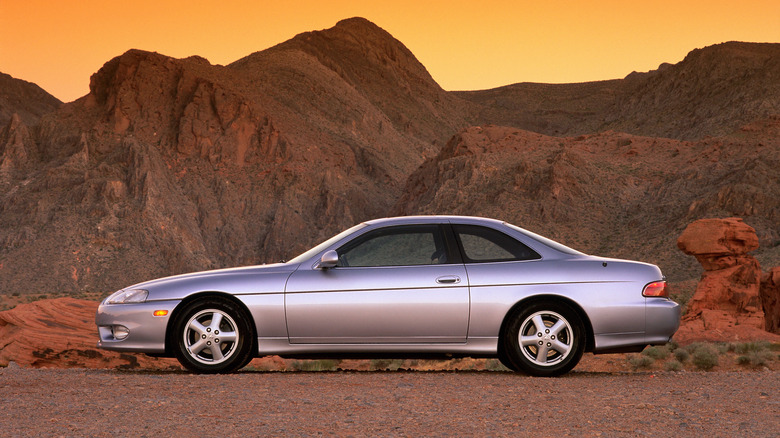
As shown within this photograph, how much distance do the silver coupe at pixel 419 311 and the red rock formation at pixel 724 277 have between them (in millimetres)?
17499

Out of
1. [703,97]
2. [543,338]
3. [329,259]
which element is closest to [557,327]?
[543,338]

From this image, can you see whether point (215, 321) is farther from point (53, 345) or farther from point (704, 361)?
point (704, 361)

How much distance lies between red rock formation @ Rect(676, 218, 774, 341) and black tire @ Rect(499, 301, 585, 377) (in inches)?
694

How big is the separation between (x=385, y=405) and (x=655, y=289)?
10.4 ft

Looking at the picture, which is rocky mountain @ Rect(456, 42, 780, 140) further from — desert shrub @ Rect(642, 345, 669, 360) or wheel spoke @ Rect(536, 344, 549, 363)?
wheel spoke @ Rect(536, 344, 549, 363)

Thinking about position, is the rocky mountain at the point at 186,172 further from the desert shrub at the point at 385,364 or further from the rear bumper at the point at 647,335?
the rear bumper at the point at 647,335

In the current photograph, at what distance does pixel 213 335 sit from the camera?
26.9 ft

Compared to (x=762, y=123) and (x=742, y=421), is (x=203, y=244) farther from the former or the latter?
(x=742, y=421)

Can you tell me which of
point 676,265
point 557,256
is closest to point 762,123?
point 676,265

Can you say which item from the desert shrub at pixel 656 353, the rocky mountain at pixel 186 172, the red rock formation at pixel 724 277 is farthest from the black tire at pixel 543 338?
the rocky mountain at pixel 186 172

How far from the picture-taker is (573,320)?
26.5ft

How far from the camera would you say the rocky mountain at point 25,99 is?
361 ft

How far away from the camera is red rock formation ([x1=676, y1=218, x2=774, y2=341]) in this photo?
81.6ft

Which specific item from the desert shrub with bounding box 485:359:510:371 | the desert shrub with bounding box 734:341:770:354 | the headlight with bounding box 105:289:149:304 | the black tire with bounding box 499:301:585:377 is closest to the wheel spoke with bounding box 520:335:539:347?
the black tire with bounding box 499:301:585:377
